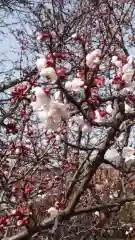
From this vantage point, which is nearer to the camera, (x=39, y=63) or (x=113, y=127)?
(x=39, y=63)

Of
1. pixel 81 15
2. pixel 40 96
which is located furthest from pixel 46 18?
pixel 40 96

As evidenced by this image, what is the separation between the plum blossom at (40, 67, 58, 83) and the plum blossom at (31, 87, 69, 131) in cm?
8

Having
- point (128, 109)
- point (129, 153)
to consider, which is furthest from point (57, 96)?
point (129, 153)

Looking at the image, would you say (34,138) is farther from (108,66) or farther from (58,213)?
(58,213)

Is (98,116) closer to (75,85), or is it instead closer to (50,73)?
(75,85)

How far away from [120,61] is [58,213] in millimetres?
1032

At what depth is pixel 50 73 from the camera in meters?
1.60

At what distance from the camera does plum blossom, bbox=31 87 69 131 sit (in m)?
1.68

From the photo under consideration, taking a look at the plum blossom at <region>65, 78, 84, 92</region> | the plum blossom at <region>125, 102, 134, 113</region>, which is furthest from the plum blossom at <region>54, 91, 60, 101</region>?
the plum blossom at <region>125, 102, 134, 113</region>

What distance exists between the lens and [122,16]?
16.9 ft

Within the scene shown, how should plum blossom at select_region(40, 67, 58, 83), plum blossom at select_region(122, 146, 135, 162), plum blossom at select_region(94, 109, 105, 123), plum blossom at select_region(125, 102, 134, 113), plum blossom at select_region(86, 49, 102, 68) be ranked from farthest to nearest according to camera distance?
plum blossom at select_region(122, 146, 135, 162), plum blossom at select_region(125, 102, 134, 113), plum blossom at select_region(94, 109, 105, 123), plum blossom at select_region(86, 49, 102, 68), plum blossom at select_region(40, 67, 58, 83)

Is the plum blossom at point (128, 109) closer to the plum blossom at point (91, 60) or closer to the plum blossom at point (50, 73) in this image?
the plum blossom at point (91, 60)

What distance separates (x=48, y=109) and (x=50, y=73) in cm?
20

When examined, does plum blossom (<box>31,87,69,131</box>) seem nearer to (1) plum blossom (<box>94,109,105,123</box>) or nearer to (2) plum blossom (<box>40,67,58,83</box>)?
(2) plum blossom (<box>40,67,58,83</box>)
